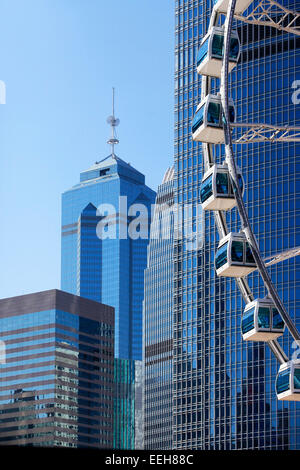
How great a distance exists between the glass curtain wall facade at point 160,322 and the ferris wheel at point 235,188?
449 feet

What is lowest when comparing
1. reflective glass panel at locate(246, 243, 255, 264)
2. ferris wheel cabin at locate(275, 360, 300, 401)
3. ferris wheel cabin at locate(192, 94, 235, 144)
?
ferris wheel cabin at locate(275, 360, 300, 401)

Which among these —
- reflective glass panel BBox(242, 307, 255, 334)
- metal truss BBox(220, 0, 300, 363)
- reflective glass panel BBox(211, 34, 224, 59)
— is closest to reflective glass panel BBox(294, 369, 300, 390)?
metal truss BBox(220, 0, 300, 363)

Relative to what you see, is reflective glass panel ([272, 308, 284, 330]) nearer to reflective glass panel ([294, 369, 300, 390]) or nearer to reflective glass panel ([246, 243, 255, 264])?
reflective glass panel ([294, 369, 300, 390])

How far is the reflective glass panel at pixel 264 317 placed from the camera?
106ft

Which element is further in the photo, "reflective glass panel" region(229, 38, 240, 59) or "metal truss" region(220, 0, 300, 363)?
"reflective glass panel" region(229, 38, 240, 59)

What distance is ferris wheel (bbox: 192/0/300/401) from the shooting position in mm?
32125

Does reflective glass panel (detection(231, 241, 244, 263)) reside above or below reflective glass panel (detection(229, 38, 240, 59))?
→ below

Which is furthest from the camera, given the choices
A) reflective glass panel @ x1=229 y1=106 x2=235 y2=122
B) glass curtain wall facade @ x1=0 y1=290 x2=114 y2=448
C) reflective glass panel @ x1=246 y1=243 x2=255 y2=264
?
glass curtain wall facade @ x1=0 y1=290 x2=114 y2=448

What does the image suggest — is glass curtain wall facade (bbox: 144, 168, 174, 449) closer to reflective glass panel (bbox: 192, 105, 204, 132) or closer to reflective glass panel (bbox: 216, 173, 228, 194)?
reflective glass panel (bbox: 192, 105, 204, 132)

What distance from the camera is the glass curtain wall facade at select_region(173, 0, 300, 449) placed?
131 metres

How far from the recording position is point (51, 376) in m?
188

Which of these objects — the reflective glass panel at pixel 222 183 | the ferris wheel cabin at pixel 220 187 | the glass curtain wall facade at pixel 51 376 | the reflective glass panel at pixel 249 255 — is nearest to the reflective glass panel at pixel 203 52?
the ferris wheel cabin at pixel 220 187

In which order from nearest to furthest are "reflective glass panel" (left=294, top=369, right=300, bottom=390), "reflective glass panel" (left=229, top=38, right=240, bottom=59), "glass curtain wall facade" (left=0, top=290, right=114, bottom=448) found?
"reflective glass panel" (left=294, top=369, right=300, bottom=390) < "reflective glass panel" (left=229, top=38, right=240, bottom=59) < "glass curtain wall facade" (left=0, top=290, right=114, bottom=448)
